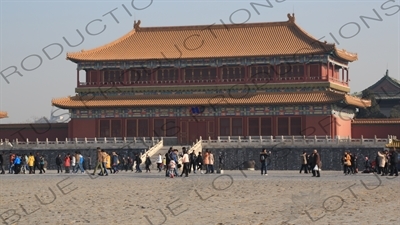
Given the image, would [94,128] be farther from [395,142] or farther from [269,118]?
[395,142]

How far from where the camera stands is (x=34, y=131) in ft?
251

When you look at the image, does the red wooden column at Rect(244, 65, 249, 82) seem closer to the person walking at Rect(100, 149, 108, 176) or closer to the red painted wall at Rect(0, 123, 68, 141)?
the red painted wall at Rect(0, 123, 68, 141)

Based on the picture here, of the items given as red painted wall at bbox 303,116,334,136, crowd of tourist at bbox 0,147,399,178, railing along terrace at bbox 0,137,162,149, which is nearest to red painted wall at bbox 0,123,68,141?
railing along terrace at bbox 0,137,162,149

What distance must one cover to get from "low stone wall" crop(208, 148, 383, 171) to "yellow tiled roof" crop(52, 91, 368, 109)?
586cm

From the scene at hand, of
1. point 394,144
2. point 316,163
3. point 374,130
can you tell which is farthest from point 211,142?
point 316,163

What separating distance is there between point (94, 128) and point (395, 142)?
2424 centimetres

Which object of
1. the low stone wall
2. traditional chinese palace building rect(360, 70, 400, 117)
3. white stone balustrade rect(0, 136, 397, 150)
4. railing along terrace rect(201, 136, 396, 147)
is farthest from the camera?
traditional chinese palace building rect(360, 70, 400, 117)

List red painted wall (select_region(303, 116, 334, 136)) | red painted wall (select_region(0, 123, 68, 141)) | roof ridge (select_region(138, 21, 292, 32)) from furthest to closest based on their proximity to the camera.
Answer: roof ridge (select_region(138, 21, 292, 32)), red painted wall (select_region(0, 123, 68, 141)), red painted wall (select_region(303, 116, 334, 136))

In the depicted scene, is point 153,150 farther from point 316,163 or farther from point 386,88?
point 386,88

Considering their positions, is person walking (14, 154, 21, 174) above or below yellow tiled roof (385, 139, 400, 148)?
below

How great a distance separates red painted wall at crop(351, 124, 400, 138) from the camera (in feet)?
237

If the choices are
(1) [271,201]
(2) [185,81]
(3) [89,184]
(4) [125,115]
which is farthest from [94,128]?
(1) [271,201]

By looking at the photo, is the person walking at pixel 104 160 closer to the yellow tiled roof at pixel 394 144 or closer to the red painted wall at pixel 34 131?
the yellow tiled roof at pixel 394 144

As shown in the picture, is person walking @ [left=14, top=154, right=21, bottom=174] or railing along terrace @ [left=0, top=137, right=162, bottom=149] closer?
person walking @ [left=14, top=154, right=21, bottom=174]
